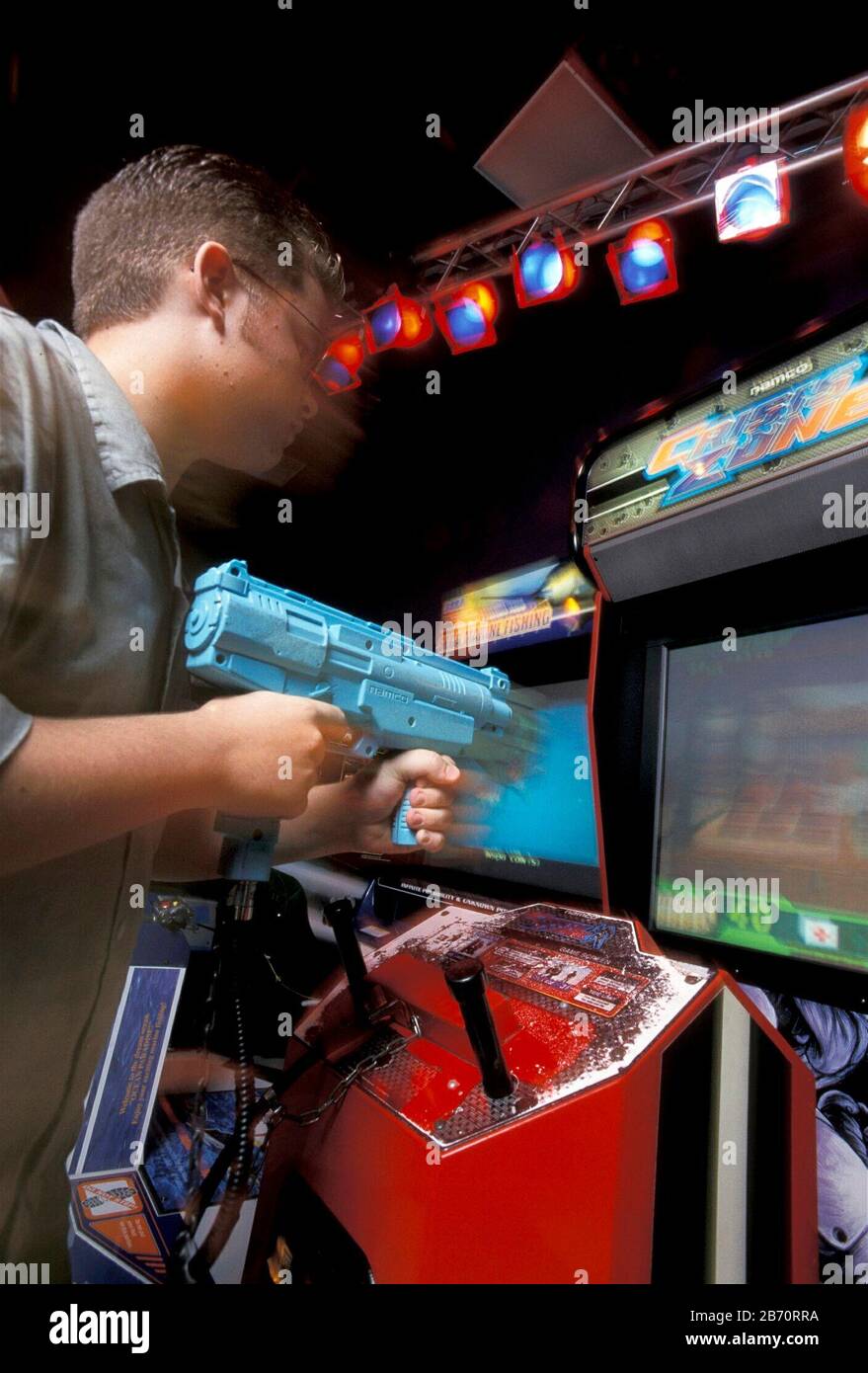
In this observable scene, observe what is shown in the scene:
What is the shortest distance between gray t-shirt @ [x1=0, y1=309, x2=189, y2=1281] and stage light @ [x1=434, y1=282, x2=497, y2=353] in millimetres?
2568

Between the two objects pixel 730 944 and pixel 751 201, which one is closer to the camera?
pixel 730 944

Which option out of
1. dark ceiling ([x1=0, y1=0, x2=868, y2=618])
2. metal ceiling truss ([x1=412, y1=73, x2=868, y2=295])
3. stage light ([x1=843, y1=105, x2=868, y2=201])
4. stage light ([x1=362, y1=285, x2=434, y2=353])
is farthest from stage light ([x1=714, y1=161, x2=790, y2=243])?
stage light ([x1=362, y1=285, x2=434, y2=353])

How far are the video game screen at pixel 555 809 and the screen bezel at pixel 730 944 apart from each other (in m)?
0.47

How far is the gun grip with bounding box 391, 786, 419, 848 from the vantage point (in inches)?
50.9

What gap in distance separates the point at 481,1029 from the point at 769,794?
0.89 metres

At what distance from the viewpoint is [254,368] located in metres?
1.04

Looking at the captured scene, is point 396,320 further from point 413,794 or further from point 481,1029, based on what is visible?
point 481,1029

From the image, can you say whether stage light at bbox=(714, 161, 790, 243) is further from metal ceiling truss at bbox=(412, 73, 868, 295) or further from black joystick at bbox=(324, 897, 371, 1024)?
black joystick at bbox=(324, 897, 371, 1024)

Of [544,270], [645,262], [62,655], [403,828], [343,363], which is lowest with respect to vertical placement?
[403,828]

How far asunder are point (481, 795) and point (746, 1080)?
1140 millimetres

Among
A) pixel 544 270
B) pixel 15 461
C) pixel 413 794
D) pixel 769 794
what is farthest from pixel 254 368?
pixel 544 270
